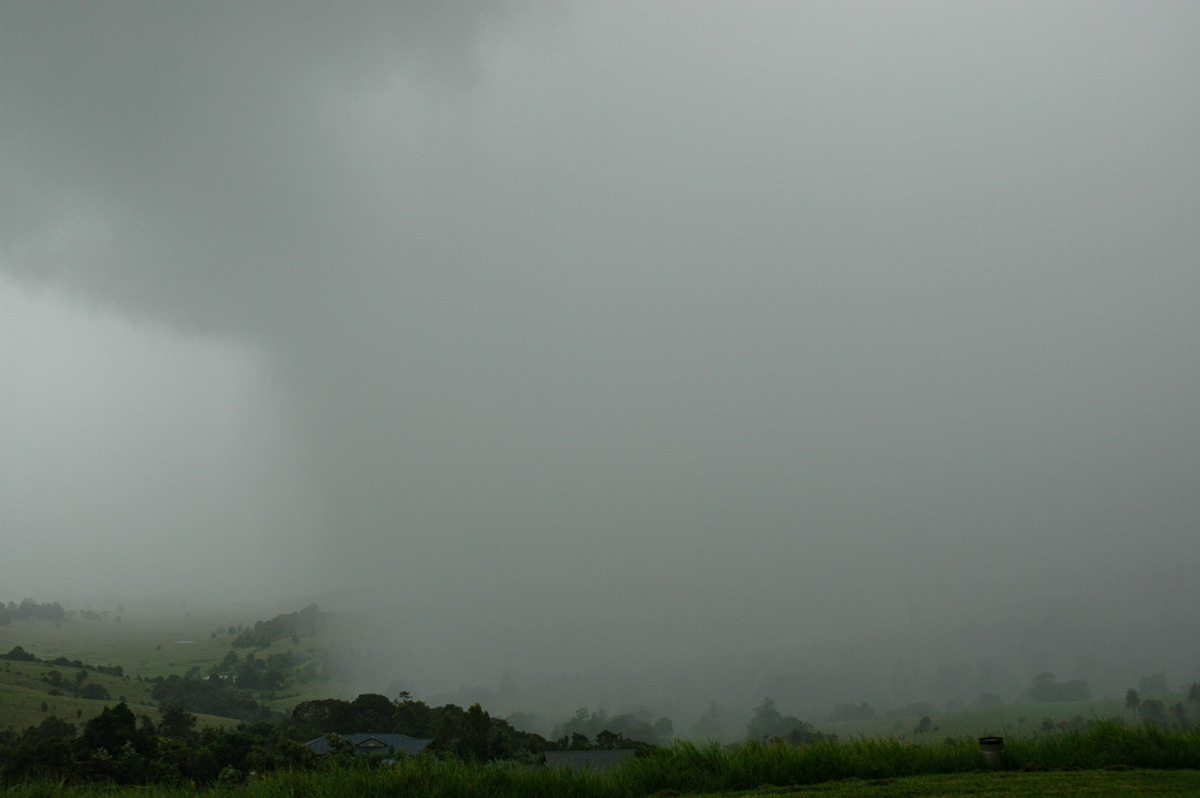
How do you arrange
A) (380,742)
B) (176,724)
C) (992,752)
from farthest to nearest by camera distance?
(380,742)
(176,724)
(992,752)

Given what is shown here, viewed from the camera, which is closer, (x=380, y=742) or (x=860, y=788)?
(x=860, y=788)

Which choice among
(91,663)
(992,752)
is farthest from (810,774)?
(91,663)

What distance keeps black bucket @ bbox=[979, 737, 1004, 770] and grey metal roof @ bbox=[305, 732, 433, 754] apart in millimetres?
71373

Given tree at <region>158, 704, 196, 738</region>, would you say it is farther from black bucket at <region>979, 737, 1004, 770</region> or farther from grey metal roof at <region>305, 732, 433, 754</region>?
black bucket at <region>979, 737, 1004, 770</region>

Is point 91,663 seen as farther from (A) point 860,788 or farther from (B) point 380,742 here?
(A) point 860,788

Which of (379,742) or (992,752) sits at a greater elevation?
(992,752)

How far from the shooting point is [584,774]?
18672 millimetres

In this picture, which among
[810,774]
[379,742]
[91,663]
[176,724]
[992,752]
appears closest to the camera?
[810,774]

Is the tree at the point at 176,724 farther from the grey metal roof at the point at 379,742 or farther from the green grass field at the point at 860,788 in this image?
the green grass field at the point at 860,788

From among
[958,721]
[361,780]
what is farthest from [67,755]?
[958,721]

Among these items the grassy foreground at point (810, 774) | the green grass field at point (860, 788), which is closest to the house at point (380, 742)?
the green grass field at point (860, 788)

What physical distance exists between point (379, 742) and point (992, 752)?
81.1m

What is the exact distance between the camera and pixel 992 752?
→ 2070 centimetres

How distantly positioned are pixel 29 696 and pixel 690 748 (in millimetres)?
127116
